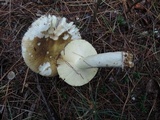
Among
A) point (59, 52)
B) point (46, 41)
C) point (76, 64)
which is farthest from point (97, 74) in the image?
point (46, 41)

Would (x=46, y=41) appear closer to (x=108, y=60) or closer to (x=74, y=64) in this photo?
(x=74, y=64)

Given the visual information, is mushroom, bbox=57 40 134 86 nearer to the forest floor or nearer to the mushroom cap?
the mushroom cap

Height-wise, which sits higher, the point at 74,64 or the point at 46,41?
the point at 46,41

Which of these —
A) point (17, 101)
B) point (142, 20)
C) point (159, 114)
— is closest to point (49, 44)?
point (17, 101)

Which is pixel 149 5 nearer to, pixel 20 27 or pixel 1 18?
pixel 20 27

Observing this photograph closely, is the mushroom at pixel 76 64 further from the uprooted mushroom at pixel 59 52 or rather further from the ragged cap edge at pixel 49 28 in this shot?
the ragged cap edge at pixel 49 28
